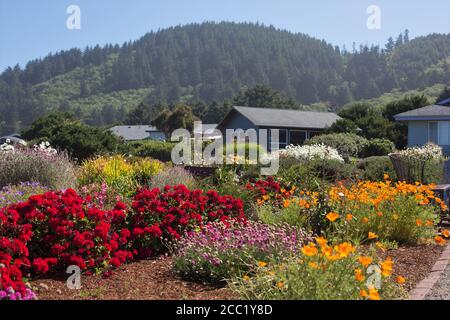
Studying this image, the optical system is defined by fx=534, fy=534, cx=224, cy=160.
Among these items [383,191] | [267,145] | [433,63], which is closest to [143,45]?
[433,63]

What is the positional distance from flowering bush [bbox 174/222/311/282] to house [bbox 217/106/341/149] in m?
31.8

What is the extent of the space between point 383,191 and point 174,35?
16989 centimetres

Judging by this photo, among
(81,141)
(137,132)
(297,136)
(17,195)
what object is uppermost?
(137,132)

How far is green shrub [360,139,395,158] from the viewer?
29297mm

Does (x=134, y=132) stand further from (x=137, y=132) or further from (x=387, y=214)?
(x=387, y=214)

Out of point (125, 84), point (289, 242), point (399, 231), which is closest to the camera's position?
point (289, 242)

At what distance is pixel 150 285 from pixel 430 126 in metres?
27.9

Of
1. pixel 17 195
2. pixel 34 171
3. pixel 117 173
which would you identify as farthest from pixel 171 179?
pixel 17 195

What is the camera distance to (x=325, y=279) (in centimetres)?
383

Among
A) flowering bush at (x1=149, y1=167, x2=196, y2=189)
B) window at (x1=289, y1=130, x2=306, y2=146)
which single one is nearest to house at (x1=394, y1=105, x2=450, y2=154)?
window at (x1=289, y1=130, x2=306, y2=146)

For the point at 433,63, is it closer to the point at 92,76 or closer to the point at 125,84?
the point at 125,84

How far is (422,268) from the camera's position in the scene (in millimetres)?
5473

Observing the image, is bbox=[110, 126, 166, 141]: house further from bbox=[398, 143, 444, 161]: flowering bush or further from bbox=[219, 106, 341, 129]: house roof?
bbox=[398, 143, 444, 161]: flowering bush

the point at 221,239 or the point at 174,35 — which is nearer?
the point at 221,239
